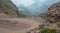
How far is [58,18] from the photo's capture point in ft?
87.7

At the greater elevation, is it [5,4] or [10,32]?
[10,32]

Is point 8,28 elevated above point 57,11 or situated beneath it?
situated beneath

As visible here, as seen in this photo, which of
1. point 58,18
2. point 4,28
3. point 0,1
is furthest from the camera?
point 0,1

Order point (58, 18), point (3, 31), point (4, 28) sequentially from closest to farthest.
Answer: point (3, 31), point (4, 28), point (58, 18)

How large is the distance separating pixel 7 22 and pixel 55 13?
7.01 metres

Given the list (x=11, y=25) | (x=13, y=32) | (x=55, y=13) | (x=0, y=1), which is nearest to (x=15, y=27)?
(x=11, y=25)

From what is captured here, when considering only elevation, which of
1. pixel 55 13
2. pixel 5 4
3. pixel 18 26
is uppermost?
pixel 55 13

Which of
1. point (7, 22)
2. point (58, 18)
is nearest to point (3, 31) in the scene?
point (7, 22)

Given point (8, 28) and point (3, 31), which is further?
point (8, 28)

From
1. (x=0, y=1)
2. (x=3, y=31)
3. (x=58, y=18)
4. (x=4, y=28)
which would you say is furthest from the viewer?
(x=0, y=1)

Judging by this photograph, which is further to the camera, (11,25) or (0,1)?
(0,1)

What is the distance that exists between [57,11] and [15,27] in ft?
20.9

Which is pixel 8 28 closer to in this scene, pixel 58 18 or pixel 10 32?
pixel 10 32

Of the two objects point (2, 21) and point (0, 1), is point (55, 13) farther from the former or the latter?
point (0, 1)
